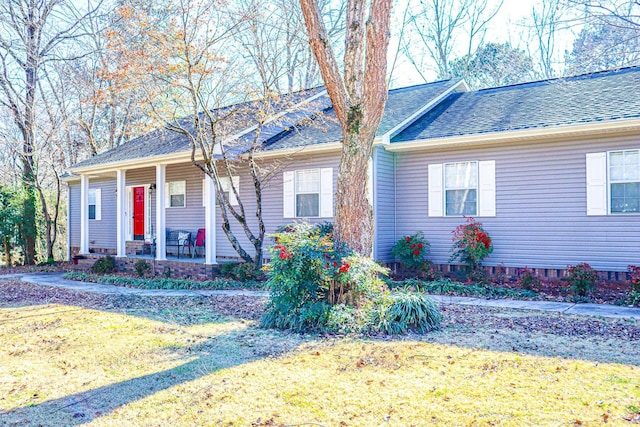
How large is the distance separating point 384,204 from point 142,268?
6571mm

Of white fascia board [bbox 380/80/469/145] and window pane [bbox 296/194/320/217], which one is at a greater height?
white fascia board [bbox 380/80/469/145]

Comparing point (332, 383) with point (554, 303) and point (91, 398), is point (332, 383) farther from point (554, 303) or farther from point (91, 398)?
point (554, 303)

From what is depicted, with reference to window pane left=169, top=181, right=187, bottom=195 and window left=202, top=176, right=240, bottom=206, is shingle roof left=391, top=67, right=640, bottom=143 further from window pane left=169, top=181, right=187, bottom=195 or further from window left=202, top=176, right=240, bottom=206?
window pane left=169, top=181, right=187, bottom=195

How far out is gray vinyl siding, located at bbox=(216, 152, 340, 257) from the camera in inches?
485

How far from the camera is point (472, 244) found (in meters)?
10.1

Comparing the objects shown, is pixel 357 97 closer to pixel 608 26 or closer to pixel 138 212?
pixel 608 26

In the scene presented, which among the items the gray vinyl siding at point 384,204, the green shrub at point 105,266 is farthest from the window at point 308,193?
the green shrub at point 105,266

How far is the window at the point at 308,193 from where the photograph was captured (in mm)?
12133

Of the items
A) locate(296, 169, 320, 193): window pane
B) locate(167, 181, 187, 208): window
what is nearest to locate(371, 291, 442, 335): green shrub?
locate(296, 169, 320, 193): window pane

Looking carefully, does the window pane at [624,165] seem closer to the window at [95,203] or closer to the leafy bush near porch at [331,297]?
the leafy bush near porch at [331,297]

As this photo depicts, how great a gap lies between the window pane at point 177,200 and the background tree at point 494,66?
554 inches

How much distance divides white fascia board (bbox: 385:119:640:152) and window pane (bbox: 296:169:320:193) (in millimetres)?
2006

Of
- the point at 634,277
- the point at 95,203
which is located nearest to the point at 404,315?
the point at 634,277

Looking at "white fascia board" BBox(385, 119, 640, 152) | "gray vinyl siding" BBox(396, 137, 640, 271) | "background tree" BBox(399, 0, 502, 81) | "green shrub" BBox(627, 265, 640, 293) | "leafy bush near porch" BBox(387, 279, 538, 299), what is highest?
"background tree" BBox(399, 0, 502, 81)
